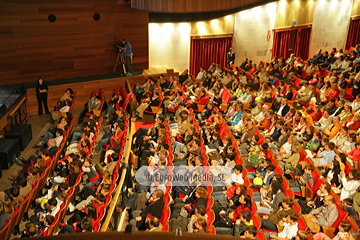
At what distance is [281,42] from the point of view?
980cm

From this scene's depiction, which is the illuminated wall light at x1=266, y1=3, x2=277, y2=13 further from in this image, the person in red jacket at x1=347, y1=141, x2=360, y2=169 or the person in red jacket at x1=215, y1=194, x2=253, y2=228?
the person in red jacket at x1=215, y1=194, x2=253, y2=228

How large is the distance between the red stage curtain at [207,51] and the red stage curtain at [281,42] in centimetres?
126

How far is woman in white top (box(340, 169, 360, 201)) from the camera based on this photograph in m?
3.50

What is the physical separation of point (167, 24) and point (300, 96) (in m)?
3.85

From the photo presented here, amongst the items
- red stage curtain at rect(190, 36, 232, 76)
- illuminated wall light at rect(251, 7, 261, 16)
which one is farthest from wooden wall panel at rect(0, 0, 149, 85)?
illuminated wall light at rect(251, 7, 261, 16)

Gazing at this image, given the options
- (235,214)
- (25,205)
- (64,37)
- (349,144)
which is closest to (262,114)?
(349,144)

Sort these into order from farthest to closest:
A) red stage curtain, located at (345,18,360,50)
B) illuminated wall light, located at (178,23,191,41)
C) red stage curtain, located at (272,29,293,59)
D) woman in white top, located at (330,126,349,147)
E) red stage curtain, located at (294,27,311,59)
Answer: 1. red stage curtain, located at (345,18,360,50)
2. red stage curtain, located at (294,27,311,59)
3. red stage curtain, located at (272,29,293,59)
4. illuminated wall light, located at (178,23,191,41)
5. woman in white top, located at (330,126,349,147)

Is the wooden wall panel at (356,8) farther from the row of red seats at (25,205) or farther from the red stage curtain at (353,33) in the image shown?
the row of red seats at (25,205)

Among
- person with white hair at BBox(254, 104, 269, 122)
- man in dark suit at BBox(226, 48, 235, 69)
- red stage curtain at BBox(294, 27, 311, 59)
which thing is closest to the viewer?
person with white hair at BBox(254, 104, 269, 122)

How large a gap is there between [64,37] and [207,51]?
3337 mm

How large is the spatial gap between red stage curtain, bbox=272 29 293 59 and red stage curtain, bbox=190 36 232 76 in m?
1.26

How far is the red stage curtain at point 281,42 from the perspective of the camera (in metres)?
9.73

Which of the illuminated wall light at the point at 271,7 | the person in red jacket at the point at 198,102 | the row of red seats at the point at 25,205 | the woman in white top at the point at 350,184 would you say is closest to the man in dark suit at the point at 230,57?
the illuminated wall light at the point at 271,7

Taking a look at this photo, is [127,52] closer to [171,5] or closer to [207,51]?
[171,5]
